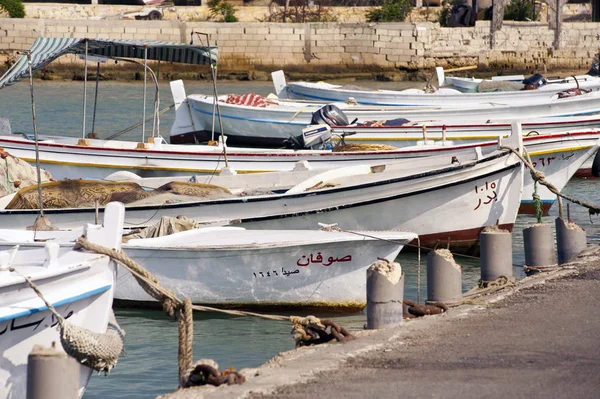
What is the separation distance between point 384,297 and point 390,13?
4150cm

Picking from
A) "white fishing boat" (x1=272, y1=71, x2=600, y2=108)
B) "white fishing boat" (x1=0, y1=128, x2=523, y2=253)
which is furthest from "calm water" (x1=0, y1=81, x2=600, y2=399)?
"white fishing boat" (x1=272, y1=71, x2=600, y2=108)

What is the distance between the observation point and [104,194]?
12289 millimetres

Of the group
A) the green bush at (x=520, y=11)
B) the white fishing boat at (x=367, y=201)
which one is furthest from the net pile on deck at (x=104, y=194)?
the green bush at (x=520, y=11)

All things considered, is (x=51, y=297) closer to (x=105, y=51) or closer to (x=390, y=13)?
(x=105, y=51)

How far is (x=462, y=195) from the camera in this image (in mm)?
12594

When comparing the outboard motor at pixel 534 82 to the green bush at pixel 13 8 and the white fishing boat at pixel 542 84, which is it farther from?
the green bush at pixel 13 8

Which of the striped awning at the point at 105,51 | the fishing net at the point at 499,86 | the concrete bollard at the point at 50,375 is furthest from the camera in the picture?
the fishing net at the point at 499,86

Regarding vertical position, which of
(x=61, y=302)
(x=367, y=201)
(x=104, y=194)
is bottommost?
(x=367, y=201)

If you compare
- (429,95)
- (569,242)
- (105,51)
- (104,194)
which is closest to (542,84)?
(429,95)

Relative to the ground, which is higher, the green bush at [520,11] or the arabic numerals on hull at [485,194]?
the green bush at [520,11]

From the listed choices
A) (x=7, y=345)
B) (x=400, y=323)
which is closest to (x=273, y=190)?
(x=400, y=323)

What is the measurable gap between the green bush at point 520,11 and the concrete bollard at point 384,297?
44105 millimetres

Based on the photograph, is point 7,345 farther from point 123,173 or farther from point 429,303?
point 123,173

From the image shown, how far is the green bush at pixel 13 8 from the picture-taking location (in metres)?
46.2
